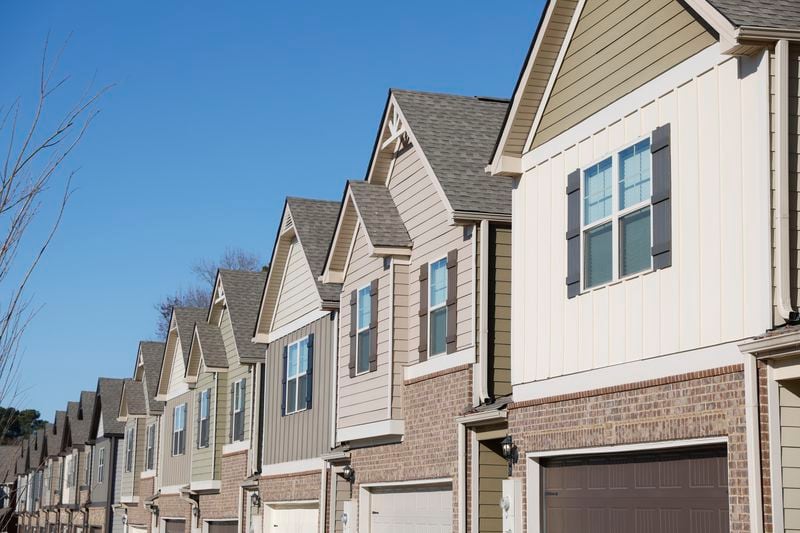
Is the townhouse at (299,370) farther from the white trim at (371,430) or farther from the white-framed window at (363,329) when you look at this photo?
the white trim at (371,430)

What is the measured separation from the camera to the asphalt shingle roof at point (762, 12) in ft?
36.5

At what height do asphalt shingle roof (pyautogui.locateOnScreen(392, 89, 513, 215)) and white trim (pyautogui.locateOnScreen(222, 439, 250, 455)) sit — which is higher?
asphalt shingle roof (pyautogui.locateOnScreen(392, 89, 513, 215))

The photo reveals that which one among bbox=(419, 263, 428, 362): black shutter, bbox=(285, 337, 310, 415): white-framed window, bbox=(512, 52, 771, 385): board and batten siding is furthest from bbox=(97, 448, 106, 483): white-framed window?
bbox=(512, 52, 771, 385): board and batten siding

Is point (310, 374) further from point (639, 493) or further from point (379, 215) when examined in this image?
point (639, 493)

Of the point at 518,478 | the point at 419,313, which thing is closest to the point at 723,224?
the point at 518,478

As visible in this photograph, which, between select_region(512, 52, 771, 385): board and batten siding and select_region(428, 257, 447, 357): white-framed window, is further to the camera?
select_region(428, 257, 447, 357): white-framed window

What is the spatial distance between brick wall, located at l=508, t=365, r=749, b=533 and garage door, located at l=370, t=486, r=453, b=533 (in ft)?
9.79

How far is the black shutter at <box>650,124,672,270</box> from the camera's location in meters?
12.3

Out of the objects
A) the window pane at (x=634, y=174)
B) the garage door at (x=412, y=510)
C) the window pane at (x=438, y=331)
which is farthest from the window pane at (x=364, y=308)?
the window pane at (x=634, y=174)

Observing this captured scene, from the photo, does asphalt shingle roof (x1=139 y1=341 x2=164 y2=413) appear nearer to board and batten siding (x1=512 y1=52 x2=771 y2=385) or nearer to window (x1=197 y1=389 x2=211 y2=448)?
window (x1=197 y1=389 x2=211 y2=448)

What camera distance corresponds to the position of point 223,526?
32344mm

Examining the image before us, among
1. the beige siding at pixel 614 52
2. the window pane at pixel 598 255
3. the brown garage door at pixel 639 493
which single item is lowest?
the brown garage door at pixel 639 493

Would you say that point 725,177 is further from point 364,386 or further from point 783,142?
point 364,386

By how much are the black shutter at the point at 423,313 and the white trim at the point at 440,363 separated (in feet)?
0.58
